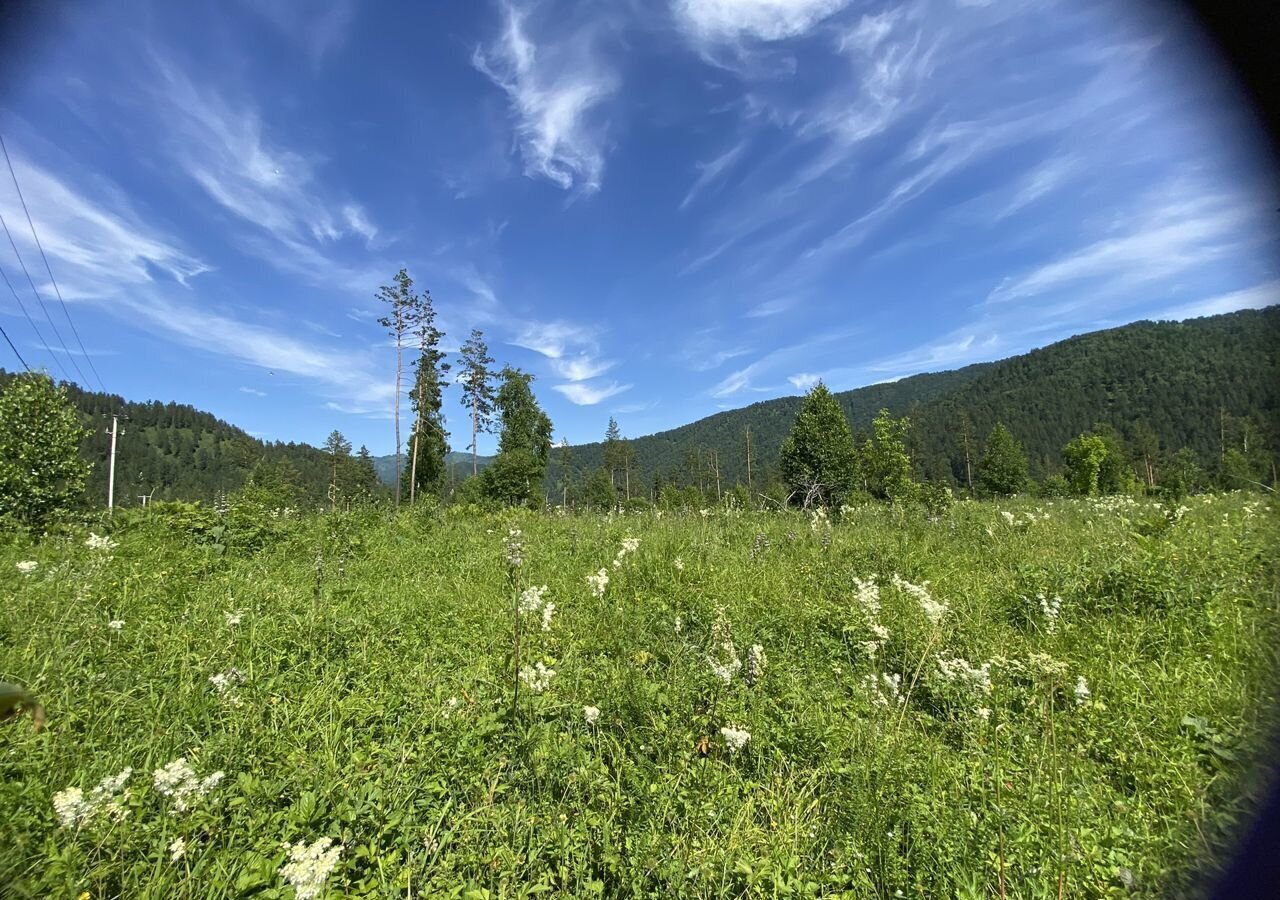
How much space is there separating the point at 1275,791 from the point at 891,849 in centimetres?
141

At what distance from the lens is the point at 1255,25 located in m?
1.70

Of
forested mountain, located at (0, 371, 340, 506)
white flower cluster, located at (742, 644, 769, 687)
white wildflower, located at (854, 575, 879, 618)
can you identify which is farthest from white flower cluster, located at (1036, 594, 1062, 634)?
forested mountain, located at (0, 371, 340, 506)

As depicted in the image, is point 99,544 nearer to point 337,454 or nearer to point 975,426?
point 337,454

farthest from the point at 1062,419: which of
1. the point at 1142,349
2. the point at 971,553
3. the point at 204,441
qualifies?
the point at 204,441

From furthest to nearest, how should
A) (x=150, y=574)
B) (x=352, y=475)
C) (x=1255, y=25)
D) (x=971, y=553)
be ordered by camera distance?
(x=352, y=475), (x=971, y=553), (x=150, y=574), (x=1255, y=25)

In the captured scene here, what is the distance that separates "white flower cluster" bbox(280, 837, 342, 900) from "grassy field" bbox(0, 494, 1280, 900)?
0.4 inches

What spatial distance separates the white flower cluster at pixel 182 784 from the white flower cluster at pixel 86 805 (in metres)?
0.12

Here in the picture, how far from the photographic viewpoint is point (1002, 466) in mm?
52125

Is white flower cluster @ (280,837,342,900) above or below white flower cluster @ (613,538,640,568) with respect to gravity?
below

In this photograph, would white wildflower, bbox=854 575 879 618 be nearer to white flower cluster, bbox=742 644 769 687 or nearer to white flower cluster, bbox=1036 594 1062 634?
white flower cluster, bbox=742 644 769 687

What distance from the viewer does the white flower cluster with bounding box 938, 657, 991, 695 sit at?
3.38m

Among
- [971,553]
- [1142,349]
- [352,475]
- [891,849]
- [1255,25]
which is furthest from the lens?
[1142,349]

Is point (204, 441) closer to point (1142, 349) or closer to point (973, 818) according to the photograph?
point (973, 818)

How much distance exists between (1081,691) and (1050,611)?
1.53 metres
